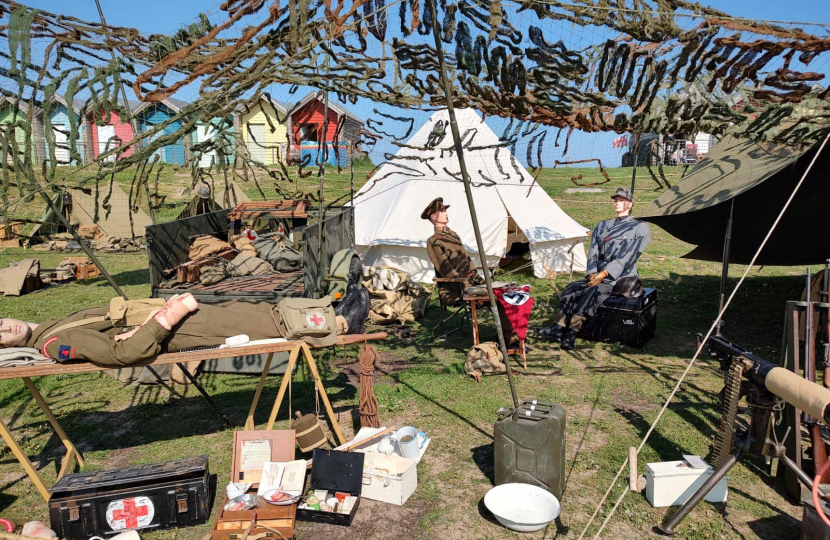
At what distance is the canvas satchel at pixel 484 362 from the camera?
A: 18.6 ft

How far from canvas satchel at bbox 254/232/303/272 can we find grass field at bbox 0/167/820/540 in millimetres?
1355

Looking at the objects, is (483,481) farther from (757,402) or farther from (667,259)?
(667,259)

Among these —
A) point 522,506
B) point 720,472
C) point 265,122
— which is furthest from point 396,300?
point 720,472

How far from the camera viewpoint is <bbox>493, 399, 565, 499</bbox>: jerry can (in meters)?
3.52

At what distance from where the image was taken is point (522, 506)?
3455 millimetres

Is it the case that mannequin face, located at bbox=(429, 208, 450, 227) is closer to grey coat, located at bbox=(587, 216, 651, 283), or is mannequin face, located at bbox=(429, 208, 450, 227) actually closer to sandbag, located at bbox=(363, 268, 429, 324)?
sandbag, located at bbox=(363, 268, 429, 324)

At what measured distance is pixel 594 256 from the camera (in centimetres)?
689

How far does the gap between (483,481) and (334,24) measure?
2.98 metres

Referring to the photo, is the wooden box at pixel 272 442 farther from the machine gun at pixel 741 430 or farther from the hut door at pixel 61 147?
the machine gun at pixel 741 430

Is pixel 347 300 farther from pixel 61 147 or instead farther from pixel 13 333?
pixel 61 147

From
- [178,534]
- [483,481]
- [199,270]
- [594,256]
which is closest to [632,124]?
[483,481]

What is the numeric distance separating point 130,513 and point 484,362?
3274 millimetres

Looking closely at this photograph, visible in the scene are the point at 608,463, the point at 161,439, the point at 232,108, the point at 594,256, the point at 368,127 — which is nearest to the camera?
the point at 232,108

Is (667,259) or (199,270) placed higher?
(199,270)
